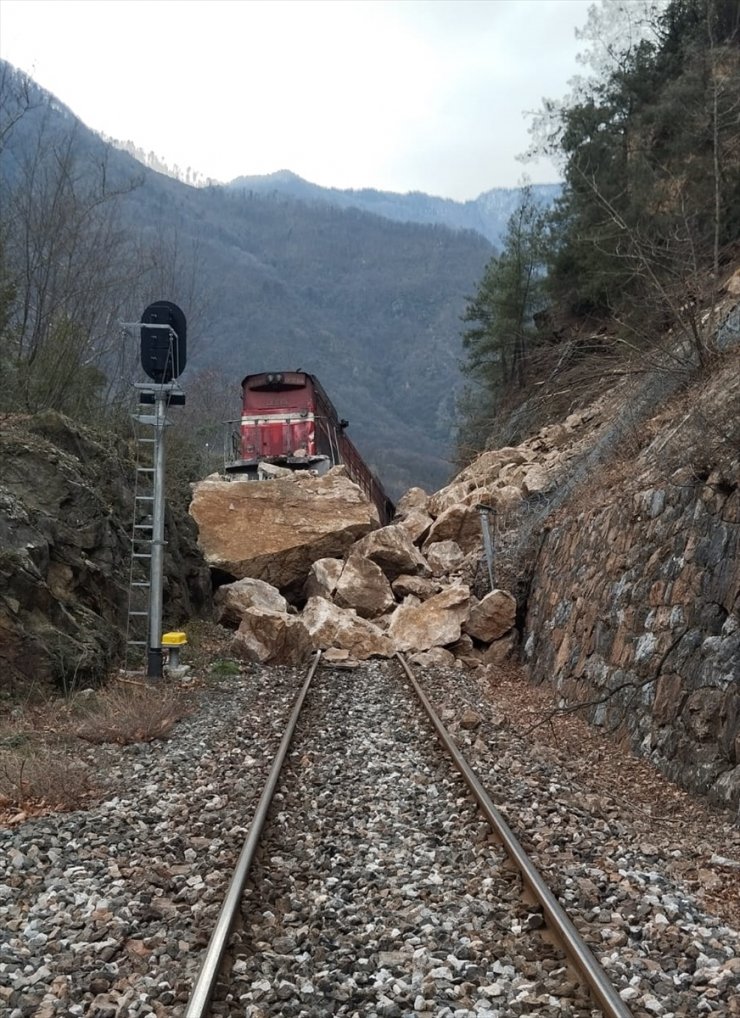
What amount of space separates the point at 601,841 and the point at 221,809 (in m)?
2.74

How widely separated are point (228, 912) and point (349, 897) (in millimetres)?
800

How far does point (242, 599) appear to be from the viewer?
14992 millimetres

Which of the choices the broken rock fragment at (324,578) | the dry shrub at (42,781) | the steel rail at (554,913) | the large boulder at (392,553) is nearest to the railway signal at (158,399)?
the dry shrub at (42,781)

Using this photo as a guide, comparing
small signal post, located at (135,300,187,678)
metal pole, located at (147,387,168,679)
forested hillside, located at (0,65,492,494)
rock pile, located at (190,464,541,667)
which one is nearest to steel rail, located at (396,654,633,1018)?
metal pole, located at (147,387,168,679)

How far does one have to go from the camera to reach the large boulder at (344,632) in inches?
533

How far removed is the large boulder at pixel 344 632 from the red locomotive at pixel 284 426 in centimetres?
710

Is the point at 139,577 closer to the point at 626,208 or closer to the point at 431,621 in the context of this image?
the point at 431,621

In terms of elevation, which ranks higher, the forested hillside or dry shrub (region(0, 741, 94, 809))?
the forested hillside

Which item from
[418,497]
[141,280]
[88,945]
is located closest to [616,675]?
[88,945]

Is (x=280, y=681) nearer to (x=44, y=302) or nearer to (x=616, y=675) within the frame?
(x=616, y=675)

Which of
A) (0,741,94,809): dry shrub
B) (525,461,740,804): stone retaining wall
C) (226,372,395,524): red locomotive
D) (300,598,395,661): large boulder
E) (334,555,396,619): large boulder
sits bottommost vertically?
(300,598,395,661): large boulder

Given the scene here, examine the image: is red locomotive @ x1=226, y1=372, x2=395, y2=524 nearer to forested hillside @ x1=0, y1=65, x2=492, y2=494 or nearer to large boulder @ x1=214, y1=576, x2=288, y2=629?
forested hillside @ x1=0, y1=65, x2=492, y2=494

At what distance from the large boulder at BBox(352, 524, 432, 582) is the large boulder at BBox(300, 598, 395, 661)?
7.26ft

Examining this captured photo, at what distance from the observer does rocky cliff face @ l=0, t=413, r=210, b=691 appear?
8930 mm
